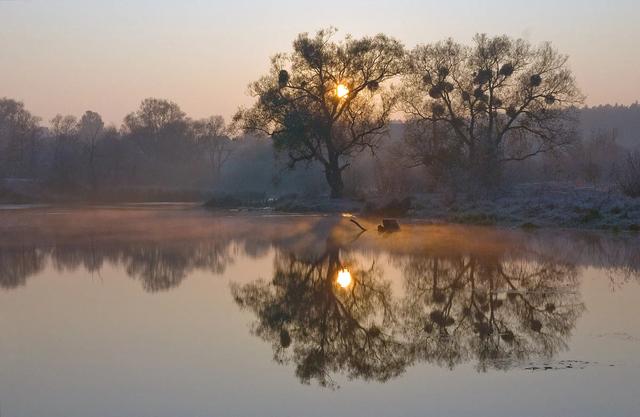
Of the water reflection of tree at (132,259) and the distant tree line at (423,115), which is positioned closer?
the water reflection of tree at (132,259)

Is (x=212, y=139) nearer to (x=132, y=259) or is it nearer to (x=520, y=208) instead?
(x=520, y=208)

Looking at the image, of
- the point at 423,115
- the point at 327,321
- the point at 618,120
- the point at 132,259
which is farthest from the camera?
the point at 618,120

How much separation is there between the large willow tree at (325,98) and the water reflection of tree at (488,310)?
1219 inches

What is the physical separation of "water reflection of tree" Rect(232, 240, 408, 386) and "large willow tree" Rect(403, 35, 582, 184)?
2986 centimetres

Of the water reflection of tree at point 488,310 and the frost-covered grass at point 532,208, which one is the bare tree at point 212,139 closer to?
the frost-covered grass at point 532,208

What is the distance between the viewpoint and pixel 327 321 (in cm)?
1197

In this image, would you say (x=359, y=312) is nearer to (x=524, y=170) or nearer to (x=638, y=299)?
(x=638, y=299)

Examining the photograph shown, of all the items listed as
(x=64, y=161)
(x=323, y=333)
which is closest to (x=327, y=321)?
(x=323, y=333)

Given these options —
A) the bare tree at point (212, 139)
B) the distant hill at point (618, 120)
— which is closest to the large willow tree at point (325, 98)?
the bare tree at point (212, 139)

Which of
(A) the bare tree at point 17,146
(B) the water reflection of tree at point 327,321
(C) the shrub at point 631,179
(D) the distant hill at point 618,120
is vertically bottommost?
(B) the water reflection of tree at point 327,321

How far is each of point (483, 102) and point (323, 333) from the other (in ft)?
128

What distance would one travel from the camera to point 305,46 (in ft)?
159

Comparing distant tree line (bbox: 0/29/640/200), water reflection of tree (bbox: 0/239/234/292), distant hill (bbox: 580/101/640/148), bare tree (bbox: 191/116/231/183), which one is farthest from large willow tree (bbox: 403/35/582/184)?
distant hill (bbox: 580/101/640/148)

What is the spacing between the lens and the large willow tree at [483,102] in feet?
152
